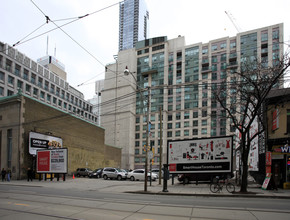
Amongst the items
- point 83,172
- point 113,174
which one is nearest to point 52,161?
point 113,174

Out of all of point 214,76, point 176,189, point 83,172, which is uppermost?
point 214,76

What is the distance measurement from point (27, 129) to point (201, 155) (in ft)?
71.8

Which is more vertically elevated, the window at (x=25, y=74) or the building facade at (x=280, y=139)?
the window at (x=25, y=74)

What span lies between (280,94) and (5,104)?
103 ft

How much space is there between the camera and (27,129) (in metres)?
31.1

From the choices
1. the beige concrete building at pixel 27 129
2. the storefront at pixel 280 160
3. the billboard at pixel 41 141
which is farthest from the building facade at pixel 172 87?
the storefront at pixel 280 160

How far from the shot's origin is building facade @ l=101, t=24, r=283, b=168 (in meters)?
75.5

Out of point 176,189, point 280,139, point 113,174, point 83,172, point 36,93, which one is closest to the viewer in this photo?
point 176,189

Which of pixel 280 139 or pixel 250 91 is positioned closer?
pixel 280 139

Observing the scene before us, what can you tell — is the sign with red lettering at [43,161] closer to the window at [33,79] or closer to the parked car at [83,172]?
the parked car at [83,172]

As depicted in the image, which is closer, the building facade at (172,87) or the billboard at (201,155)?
the billboard at (201,155)

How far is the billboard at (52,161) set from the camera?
27.8m

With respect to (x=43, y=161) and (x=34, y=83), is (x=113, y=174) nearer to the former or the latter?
(x=43, y=161)

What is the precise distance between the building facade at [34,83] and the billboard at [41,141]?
970 cm
